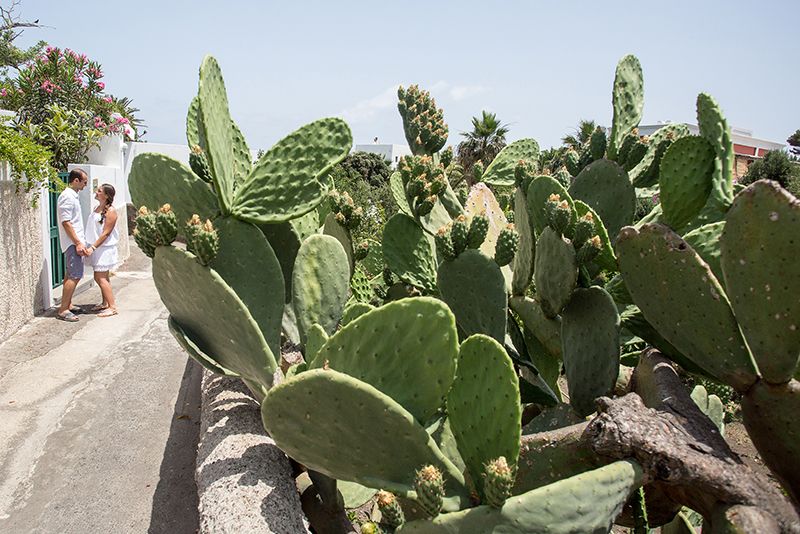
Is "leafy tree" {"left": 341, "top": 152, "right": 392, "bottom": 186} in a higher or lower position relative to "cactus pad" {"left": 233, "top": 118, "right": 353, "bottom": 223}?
lower

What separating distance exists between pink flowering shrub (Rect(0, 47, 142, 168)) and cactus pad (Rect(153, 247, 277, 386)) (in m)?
8.29

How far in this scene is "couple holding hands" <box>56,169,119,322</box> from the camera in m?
6.78

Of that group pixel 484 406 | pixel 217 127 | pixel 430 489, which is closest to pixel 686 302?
pixel 484 406

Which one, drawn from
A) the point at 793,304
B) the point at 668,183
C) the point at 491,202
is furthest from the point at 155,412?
the point at 793,304

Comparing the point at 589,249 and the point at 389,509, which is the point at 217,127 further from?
the point at 389,509

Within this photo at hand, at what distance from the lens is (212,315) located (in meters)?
2.14

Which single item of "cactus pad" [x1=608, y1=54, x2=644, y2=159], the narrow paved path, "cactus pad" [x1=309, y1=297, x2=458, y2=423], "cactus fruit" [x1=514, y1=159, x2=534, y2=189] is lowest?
the narrow paved path

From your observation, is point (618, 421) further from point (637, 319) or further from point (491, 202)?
point (491, 202)

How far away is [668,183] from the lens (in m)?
2.10

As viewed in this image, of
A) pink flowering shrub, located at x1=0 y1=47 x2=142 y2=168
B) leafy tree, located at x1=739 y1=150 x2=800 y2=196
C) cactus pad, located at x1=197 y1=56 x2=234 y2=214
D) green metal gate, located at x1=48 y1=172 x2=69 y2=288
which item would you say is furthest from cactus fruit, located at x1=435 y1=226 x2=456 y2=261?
leafy tree, located at x1=739 y1=150 x2=800 y2=196

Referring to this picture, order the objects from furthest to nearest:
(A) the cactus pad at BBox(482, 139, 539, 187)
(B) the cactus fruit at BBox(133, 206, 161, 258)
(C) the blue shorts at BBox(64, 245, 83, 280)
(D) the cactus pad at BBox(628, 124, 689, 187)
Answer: (C) the blue shorts at BBox(64, 245, 83, 280) < (A) the cactus pad at BBox(482, 139, 539, 187) < (D) the cactus pad at BBox(628, 124, 689, 187) < (B) the cactus fruit at BBox(133, 206, 161, 258)

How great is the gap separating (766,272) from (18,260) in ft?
22.4

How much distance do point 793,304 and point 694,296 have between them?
0.89 feet

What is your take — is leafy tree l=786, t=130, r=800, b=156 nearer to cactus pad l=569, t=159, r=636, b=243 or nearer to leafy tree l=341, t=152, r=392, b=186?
leafy tree l=341, t=152, r=392, b=186
